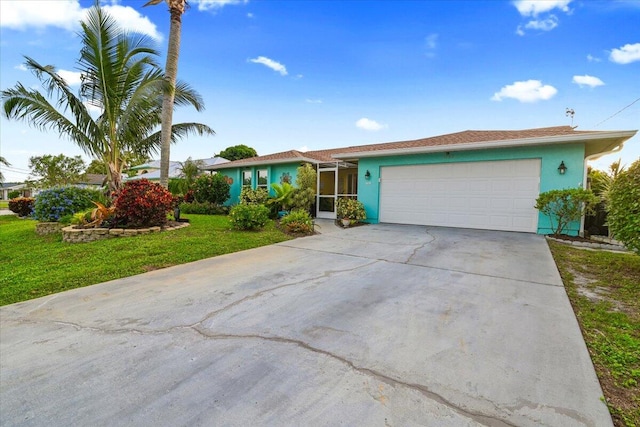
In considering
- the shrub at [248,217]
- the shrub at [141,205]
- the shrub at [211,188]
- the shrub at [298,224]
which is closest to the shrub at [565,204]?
the shrub at [298,224]

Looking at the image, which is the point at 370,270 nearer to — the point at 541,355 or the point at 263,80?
the point at 541,355

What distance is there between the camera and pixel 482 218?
30.8 ft

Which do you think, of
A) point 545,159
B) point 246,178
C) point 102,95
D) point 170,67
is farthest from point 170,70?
point 545,159

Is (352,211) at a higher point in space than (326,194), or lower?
lower

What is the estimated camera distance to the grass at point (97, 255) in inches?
177

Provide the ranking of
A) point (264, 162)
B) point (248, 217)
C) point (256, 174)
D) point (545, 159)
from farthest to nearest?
point (256, 174) < point (264, 162) < point (248, 217) < point (545, 159)

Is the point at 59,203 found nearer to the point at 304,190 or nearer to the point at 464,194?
the point at 304,190

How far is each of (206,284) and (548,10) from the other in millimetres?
11868

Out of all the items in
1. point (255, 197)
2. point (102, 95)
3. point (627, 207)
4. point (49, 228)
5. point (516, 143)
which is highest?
point (102, 95)

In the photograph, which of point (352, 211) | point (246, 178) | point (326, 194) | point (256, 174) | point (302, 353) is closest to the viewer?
point (302, 353)

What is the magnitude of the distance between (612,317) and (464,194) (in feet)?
22.7

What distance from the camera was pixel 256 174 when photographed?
15664 mm

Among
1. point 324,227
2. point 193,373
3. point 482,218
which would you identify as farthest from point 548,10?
point 193,373

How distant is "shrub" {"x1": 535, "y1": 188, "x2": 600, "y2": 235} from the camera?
7.31 metres
